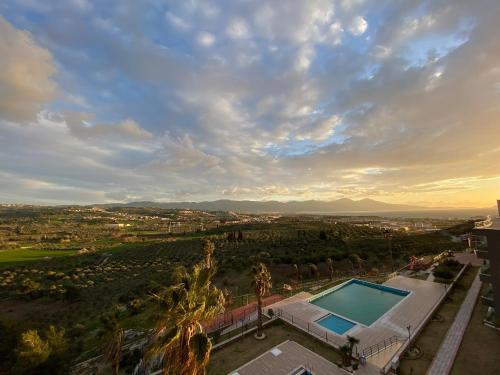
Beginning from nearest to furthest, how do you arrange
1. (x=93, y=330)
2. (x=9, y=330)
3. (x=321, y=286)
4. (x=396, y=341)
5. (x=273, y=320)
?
(x=9, y=330) → (x=396, y=341) → (x=273, y=320) → (x=93, y=330) → (x=321, y=286)

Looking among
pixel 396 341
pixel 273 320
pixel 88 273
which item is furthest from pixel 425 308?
pixel 88 273

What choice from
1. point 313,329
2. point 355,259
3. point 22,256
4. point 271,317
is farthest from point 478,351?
point 22,256

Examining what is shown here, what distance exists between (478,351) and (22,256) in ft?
297

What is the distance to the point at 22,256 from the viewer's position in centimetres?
6869

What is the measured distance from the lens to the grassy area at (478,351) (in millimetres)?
14891

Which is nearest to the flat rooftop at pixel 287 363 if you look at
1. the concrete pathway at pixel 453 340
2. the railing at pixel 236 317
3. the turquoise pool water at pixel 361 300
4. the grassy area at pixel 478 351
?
the concrete pathway at pixel 453 340

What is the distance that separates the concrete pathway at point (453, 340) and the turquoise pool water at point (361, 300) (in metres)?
5.42

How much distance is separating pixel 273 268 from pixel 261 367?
23554mm

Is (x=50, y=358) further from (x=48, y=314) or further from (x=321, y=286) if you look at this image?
(x=321, y=286)

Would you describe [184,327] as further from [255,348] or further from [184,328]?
[255,348]

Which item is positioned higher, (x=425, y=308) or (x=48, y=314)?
(x=425, y=308)

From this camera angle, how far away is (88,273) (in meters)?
48.1

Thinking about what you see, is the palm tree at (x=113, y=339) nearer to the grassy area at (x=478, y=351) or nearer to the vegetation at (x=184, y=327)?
the vegetation at (x=184, y=327)

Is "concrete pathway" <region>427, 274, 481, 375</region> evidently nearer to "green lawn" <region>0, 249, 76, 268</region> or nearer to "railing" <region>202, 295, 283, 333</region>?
"railing" <region>202, 295, 283, 333</region>
